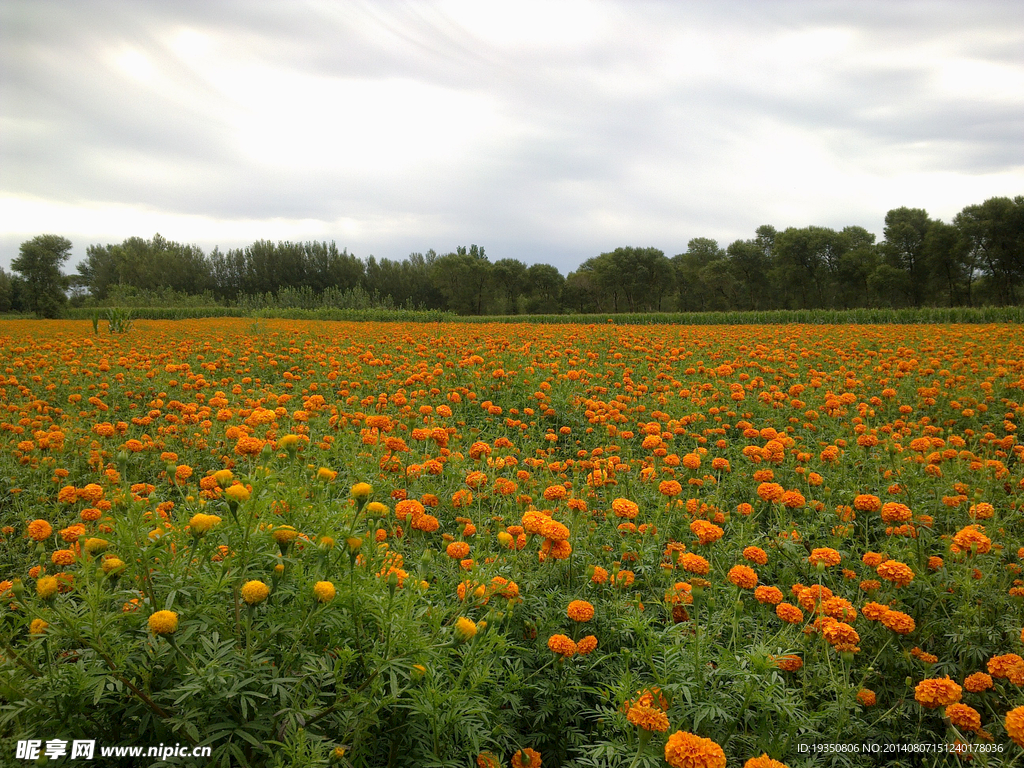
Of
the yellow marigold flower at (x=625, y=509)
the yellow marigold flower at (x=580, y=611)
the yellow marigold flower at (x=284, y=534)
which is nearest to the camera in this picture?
the yellow marigold flower at (x=284, y=534)

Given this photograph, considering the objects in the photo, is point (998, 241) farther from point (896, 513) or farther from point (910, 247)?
point (896, 513)

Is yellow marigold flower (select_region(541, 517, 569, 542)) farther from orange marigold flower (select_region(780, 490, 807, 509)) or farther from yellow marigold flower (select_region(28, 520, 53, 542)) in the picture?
yellow marigold flower (select_region(28, 520, 53, 542))

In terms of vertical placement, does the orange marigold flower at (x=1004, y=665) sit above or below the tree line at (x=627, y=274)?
below

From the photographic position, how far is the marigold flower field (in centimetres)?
152

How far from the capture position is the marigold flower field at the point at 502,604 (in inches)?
59.7

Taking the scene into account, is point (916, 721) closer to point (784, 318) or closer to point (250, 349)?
point (250, 349)

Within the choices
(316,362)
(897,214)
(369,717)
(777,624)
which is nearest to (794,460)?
(777,624)

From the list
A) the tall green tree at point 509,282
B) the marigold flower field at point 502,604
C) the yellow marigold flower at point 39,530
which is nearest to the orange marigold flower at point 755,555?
the marigold flower field at point 502,604

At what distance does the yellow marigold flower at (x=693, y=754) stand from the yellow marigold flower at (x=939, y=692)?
38.3 inches

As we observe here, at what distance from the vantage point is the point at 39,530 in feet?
7.41

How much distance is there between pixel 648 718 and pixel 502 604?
0.73 m

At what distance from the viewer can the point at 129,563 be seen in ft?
5.42

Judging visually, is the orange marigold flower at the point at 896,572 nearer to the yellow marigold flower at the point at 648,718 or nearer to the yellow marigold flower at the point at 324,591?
the yellow marigold flower at the point at 648,718

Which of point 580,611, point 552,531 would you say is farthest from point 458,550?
point 580,611
